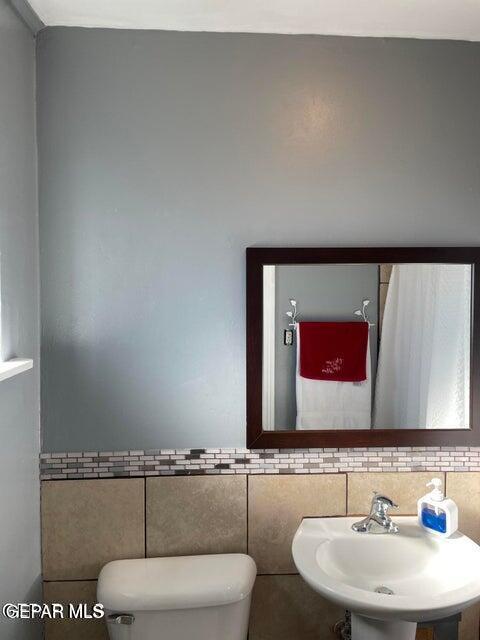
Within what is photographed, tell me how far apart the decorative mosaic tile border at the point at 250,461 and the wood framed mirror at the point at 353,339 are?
0.15 ft

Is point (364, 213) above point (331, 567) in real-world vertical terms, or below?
above

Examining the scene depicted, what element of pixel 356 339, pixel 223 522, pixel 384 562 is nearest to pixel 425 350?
pixel 356 339

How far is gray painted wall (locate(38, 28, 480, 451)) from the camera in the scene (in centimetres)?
168

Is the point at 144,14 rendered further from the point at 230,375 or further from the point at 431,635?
the point at 431,635

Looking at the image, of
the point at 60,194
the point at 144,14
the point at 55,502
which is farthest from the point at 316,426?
the point at 144,14

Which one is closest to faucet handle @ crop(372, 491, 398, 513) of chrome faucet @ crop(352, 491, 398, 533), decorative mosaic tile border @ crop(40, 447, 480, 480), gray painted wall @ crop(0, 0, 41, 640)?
chrome faucet @ crop(352, 491, 398, 533)

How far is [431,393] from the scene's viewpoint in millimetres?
1766

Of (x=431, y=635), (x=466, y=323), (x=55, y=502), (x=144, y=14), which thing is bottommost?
(x=431, y=635)

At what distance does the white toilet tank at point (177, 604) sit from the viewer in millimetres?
1517

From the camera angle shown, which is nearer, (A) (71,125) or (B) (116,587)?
(B) (116,587)

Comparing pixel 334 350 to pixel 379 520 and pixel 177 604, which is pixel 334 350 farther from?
pixel 177 604

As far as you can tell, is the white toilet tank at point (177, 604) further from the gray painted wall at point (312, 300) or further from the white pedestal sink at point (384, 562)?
the gray painted wall at point (312, 300)

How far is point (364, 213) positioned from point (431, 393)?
593 mm

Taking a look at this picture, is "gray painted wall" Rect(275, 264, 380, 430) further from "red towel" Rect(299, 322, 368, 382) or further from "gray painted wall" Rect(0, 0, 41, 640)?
"gray painted wall" Rect(0, 0, 41, 640)
